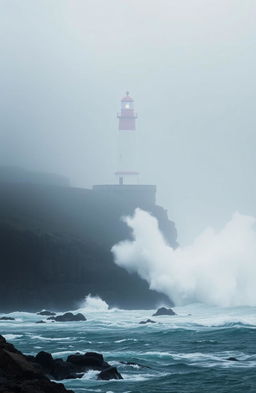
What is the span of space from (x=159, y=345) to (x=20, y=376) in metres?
18.4

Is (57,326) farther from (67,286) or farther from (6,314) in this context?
(67,286)

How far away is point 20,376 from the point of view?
3173 cm

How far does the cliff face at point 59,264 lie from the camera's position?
7569 cm

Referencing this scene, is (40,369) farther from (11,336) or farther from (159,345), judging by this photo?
(11,336)

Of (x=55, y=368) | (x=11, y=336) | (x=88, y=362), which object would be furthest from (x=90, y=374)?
(x=11, y=336)

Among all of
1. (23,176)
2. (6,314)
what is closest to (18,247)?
(6,314)

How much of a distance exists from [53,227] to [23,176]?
24.4 m

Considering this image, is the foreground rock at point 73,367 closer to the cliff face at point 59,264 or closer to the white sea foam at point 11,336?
the white sea foam at point 11,336

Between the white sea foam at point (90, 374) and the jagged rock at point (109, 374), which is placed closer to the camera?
the jagged rock at point (109, 374)

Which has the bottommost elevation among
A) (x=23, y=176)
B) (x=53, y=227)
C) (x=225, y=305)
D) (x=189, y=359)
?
(x=189, y=359)

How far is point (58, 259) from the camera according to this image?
7731 cm

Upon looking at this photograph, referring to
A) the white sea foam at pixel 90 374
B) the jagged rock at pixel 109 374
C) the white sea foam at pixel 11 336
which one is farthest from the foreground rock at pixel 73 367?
the white sea foam at pixel 11 336

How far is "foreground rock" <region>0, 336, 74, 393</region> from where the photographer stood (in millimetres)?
Answer: 28953

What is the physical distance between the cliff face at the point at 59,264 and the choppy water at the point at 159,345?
3810mm
